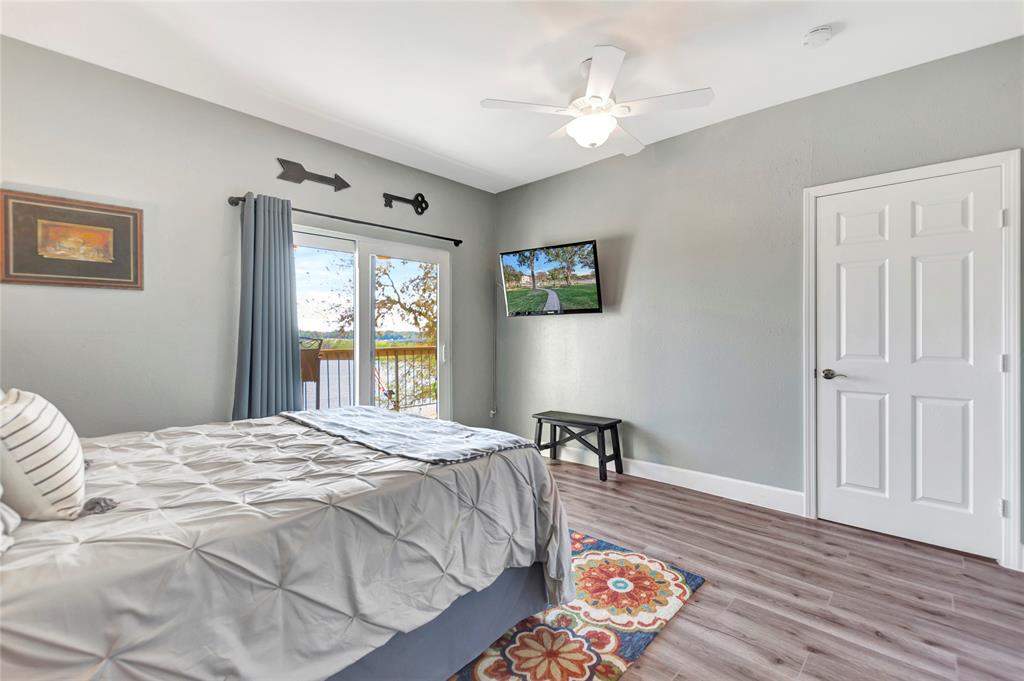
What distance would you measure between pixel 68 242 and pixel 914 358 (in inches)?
194

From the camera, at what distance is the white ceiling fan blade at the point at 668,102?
2334 mm

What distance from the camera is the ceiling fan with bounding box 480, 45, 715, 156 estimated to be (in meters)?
2.28

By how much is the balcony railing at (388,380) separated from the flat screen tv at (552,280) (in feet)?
3.36

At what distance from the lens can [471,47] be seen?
2.45 m

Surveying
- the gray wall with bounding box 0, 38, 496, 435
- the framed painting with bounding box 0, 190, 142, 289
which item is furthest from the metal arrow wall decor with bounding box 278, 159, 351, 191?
the framed painting with bounding box 0, 190, 142, 289

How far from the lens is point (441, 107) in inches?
122

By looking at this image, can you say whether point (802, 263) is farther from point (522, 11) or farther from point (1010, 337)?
point (522, 11)

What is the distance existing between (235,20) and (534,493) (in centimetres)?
274

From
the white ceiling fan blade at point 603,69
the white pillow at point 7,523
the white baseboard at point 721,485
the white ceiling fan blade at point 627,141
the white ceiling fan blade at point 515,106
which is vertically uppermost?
the white ceiling fan blade at point 603,69

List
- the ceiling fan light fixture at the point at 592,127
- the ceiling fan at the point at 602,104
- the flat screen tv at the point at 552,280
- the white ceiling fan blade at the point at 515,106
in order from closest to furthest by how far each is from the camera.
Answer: the ceiling fan at the point at 602,104
the white ceiling fan blade at the point at 515,106
the ceiling fan light fixture at the point at 592,127
the flat screen tv at the point at 552,280

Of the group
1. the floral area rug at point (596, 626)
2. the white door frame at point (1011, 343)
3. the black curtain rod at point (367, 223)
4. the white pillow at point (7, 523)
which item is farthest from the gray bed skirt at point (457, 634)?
the black curtain rod at point (367, 223)

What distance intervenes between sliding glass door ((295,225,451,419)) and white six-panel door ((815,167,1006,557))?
3.17m

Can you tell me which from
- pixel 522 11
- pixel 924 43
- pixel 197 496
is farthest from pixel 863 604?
pixel 522 11

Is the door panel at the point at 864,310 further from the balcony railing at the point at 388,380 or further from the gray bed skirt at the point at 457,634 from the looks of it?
the balcony railing at the point at 388,380
